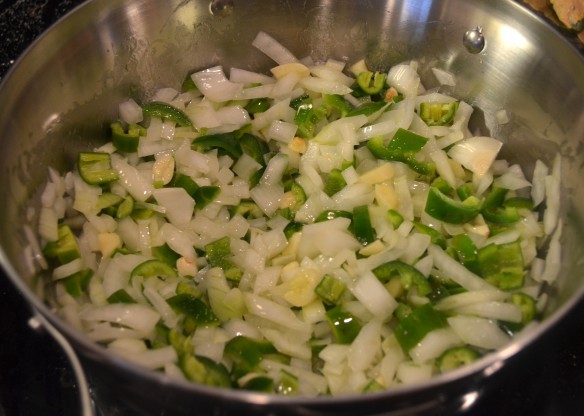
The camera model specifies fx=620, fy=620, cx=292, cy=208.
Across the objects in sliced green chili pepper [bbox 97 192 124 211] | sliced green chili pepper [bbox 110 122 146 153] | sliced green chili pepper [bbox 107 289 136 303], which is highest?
sliced green chili pepper [bbox 110 122 146 153]

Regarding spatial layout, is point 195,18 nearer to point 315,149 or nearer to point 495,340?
point 315,149

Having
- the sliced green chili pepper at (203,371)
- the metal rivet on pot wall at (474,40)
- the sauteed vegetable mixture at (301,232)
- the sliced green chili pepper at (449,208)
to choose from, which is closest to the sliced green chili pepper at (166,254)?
the sauteed vegetable mixture at (301,232)

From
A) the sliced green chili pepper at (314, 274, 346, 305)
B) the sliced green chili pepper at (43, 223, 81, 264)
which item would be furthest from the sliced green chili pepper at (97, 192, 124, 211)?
the sliced green chili pepper at (314, 274, 346, 305)

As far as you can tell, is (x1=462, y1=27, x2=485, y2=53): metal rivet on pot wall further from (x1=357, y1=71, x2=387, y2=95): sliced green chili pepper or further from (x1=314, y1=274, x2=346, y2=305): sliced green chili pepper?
(x1=314, y1=274, x2=346, y2=305): sliced green chili pepper

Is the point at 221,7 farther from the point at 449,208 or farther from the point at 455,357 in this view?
the point at 455,357

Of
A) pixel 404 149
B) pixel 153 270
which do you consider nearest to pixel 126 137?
pixel 153 270

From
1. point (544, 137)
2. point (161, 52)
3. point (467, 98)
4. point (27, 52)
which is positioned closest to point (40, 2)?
point (161, 52)
